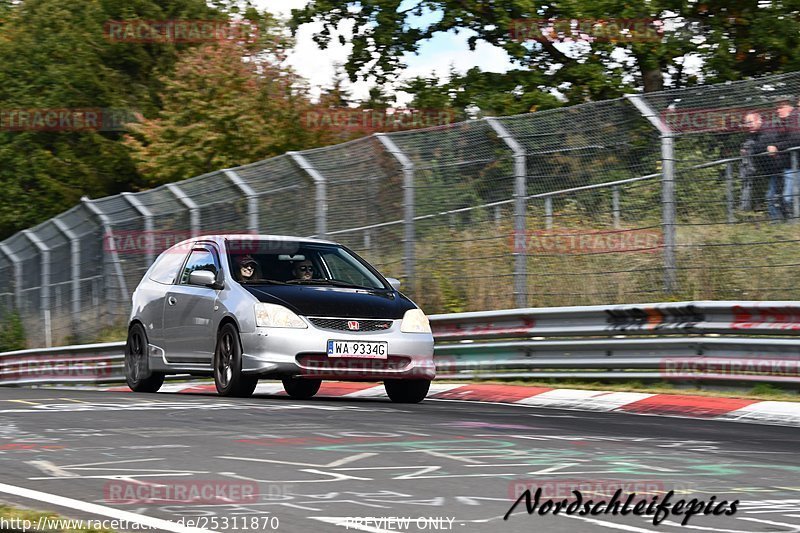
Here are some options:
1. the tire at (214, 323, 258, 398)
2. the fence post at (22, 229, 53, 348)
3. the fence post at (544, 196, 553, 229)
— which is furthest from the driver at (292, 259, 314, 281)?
the fence post at (22, 229, 53, 348)

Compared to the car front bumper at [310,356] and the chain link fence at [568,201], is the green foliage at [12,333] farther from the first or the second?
the car front bumper at [310,356]

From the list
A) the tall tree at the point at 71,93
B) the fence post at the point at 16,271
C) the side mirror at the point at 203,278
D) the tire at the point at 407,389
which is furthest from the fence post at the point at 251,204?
the tall tree at the point at 71,93

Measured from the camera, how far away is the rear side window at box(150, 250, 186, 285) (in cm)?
1384

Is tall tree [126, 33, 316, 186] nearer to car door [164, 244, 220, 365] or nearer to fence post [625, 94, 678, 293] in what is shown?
car door [164, 244, 220, 365]

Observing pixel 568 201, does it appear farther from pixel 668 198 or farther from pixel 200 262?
pixel 200 262

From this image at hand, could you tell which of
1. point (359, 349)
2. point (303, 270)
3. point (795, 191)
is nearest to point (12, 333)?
point (303, 270)

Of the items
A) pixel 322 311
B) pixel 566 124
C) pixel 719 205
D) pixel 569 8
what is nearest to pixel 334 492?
pixel 322 311

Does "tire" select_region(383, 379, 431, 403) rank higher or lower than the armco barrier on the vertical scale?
lower

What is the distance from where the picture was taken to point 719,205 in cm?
1283

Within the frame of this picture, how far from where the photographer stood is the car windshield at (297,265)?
41.1 feet

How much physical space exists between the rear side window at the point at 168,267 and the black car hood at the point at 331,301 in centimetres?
188

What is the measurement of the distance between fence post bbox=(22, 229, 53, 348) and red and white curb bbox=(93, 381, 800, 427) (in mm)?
11599

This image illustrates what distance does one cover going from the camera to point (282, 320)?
11641mm

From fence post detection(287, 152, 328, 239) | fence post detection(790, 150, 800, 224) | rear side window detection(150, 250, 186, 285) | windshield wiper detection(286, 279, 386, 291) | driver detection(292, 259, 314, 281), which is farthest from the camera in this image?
→ fence post detection(287, 152, 328, 239)
